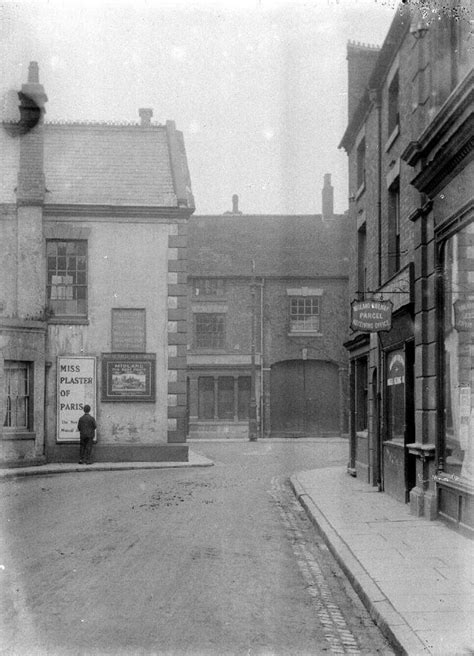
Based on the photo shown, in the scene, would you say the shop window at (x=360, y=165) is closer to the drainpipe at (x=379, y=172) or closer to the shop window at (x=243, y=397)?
the drainpipe at (x=379, y=172)

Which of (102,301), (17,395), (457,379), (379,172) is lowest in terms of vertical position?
(17,395)

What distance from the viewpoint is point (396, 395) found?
14211 mm

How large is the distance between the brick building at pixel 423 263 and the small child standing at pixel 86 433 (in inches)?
301

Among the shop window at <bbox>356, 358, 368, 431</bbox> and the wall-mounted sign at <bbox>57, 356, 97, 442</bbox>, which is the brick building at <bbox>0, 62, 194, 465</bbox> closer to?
the wall-mounted sign at <bbox>57, 356, 97, 442</bbox>

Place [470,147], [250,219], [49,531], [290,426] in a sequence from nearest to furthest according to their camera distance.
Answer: [470,147]
[49,531]
[290,426]
[250,219]

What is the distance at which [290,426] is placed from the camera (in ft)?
126

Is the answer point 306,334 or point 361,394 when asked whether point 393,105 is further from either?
point 306,334

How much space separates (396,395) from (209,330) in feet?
80.5

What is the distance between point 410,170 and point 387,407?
13.9 feet

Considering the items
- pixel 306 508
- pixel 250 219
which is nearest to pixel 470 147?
pixel 306 508

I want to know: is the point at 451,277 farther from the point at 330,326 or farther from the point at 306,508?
the point at 330,326

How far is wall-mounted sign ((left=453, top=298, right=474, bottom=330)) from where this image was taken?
10039 mm

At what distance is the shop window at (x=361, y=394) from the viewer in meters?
18.1

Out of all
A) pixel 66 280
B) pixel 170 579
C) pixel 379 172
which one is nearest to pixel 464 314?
pixel 170 579
